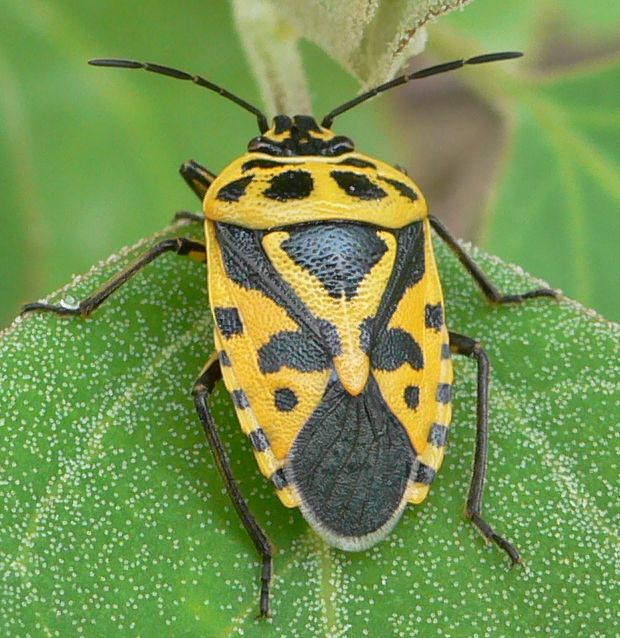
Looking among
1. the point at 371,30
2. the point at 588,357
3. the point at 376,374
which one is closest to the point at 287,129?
the point at 371,30

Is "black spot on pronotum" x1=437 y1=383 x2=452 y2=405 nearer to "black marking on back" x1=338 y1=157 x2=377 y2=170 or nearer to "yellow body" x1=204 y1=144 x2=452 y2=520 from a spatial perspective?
"yellow body" x1=204 y1=144 x2=452 y2=520

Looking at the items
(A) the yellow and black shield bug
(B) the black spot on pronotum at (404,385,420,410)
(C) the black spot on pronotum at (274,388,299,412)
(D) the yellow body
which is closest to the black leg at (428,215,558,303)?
(A) the yellow and black shield bug

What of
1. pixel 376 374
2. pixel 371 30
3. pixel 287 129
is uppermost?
pixel 371 30

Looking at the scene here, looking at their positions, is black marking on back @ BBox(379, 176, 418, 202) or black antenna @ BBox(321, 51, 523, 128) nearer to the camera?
black marking on back @ BBox(379, 176, 418, 202)

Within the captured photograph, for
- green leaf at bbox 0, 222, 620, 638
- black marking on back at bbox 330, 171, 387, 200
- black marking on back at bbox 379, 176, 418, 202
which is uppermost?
black marking on back at bbox 330, 171, 387, 200

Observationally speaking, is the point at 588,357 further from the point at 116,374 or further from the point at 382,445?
the point at 116,374

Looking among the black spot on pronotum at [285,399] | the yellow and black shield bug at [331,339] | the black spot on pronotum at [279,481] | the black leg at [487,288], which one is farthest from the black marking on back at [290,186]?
the black spot on pronotum at [279,481]
